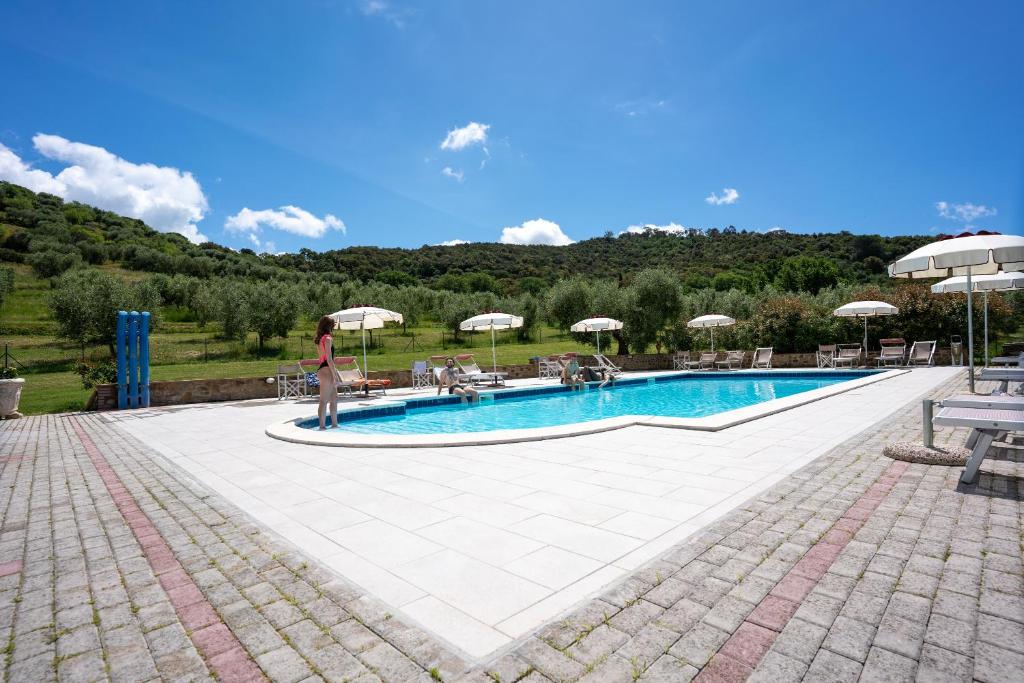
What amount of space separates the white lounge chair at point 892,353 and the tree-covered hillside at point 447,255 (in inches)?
1174

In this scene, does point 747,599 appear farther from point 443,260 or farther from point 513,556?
point 443,260

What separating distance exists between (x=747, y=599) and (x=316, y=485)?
3.66m

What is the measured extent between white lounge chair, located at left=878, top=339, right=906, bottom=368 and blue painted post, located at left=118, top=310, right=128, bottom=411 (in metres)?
22.3

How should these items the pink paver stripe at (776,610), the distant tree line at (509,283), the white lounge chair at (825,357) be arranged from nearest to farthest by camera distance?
1. the pink paver stripe at (776,610)
2. the white lounge chair at (825,357)
3. the distant tree line at (509,283)

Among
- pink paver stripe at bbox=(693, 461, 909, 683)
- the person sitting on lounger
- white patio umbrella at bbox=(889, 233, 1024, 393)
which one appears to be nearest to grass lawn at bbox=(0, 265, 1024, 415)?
the person sitting on lounger

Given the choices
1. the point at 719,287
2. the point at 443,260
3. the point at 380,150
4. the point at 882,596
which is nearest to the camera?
the point at 882,596

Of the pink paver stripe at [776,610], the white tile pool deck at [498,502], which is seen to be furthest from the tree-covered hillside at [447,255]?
the pink paver stripe at [776,610]

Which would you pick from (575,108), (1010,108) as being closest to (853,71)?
(1010,108)

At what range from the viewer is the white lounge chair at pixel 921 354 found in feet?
56.8

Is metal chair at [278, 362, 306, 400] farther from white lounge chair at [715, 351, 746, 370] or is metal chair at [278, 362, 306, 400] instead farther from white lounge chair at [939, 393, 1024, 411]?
white lounge chair at [715, 351, 746, 370]

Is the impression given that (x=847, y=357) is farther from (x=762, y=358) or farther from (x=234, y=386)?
(x=234, y=386)

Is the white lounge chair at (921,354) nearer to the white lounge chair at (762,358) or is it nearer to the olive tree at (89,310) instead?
the white lounge chair at (762,358)

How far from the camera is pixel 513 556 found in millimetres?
2893

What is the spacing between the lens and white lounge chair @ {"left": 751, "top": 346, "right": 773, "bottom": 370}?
1914 centimetres
